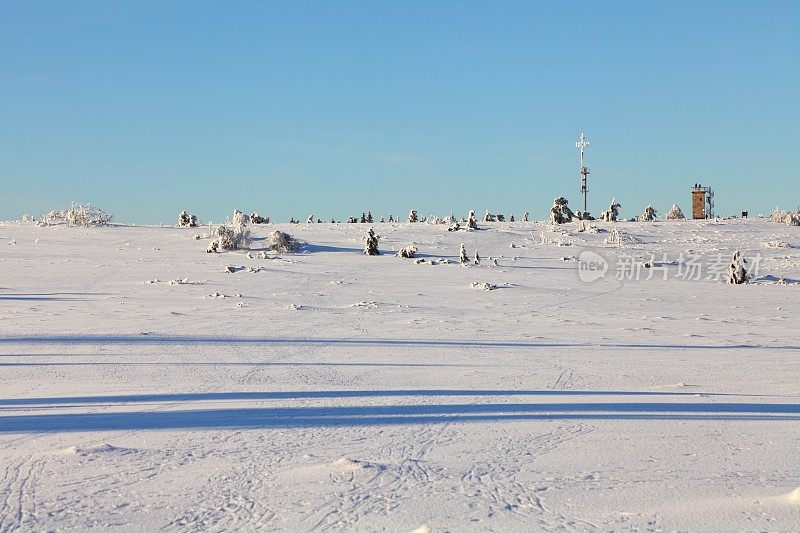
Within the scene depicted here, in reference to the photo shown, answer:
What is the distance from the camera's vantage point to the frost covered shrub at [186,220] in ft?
105

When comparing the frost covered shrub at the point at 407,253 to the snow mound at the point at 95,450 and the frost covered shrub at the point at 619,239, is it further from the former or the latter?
the snow mound at the point at 95,450

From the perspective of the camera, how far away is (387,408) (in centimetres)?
661

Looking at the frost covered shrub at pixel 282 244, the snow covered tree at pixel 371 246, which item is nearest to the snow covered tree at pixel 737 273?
the snow covered tree at pixel 371 246

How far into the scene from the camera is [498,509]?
4.14 m

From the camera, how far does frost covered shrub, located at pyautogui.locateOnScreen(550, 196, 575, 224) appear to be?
35594 millimetres

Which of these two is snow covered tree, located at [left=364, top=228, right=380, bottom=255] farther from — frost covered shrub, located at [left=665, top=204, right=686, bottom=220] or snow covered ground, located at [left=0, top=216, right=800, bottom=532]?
frost covered shrub, located at [left=665, top=204, right=686, bottom=220]

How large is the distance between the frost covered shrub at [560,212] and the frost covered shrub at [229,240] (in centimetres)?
1489

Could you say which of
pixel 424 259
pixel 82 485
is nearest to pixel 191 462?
pixel 82 485

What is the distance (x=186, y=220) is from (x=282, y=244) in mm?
9853

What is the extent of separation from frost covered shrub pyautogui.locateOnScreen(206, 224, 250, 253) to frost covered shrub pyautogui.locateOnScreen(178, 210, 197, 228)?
7.45m

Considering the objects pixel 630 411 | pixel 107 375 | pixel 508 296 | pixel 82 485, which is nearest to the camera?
pixel 82 485

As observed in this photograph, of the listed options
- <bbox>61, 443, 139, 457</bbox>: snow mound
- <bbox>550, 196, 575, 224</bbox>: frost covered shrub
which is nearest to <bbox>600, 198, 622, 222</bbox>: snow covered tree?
<bbox>550, 196, 575, 224</bbox>: frost covered shrub

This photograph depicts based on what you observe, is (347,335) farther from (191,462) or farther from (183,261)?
(183,261)

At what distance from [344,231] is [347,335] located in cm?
1922
